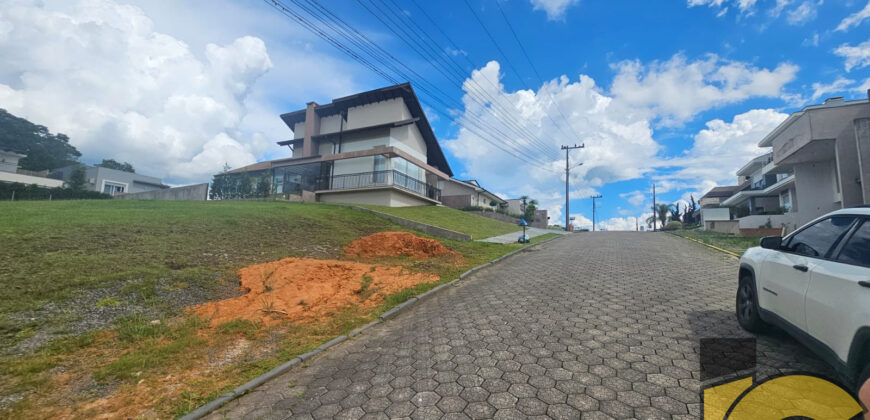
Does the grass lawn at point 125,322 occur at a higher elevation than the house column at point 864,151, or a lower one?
lower

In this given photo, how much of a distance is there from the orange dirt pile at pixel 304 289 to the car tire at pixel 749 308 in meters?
5.40

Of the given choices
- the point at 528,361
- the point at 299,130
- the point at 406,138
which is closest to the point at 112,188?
the point at 299,130

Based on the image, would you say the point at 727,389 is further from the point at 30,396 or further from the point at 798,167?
the point at 798,167

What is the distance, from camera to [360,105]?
3112cm

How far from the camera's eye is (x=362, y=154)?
25875mm

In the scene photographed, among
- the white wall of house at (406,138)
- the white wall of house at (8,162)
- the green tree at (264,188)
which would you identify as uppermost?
the white wall of house at (406,138)

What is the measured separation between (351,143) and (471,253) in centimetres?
2233

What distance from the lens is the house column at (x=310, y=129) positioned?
3231cm

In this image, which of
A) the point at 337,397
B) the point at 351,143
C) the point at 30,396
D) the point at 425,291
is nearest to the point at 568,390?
the point at 337,397

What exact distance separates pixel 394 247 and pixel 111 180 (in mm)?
48705

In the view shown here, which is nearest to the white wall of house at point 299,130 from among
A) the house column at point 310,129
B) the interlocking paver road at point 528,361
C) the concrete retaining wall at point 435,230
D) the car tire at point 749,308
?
the house column at point 310,129

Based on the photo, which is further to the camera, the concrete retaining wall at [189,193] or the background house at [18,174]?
the background house at [18,174]

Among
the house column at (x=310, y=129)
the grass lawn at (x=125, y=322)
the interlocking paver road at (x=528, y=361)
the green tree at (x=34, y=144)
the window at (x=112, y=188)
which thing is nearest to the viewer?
the interlocking paver road at (x=528, y=361)

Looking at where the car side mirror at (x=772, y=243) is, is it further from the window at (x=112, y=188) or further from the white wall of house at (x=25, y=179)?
the window at (x=112, y=188)
